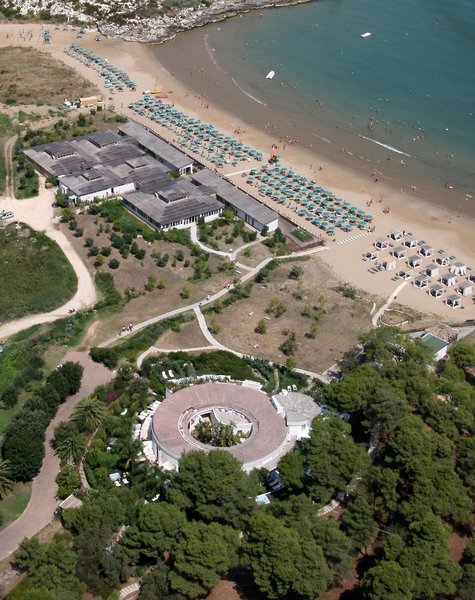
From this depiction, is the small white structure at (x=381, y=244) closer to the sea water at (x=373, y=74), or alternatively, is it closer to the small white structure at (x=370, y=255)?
the small white structure at (x=370, y=255)

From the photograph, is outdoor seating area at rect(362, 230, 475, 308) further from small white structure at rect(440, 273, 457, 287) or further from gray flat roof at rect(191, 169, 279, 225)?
gray flat roof at rect(191, 169, 279, 225)

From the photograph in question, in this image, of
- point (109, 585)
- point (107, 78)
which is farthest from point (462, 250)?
point (107, 78)

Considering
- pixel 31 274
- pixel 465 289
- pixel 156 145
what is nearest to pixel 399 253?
pixel 465 289

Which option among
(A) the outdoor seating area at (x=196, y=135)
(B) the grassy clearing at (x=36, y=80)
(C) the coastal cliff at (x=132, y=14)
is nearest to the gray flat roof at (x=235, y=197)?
(A) the outdoor seating area at (x=196, y=135)

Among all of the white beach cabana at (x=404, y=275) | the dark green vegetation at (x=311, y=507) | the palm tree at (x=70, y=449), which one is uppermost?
the dark green vegetation at (x=311, y=507)

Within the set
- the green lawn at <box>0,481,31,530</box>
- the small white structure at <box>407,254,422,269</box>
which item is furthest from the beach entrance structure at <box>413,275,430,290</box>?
the green lawn at <box>0,481,31,530</box>
